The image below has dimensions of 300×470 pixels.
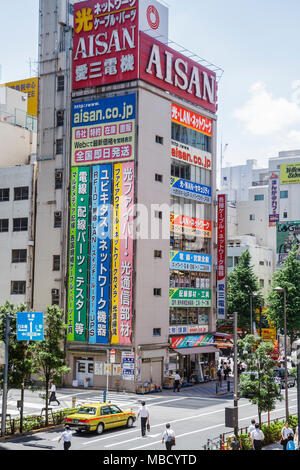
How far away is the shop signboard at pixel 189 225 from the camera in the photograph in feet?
180

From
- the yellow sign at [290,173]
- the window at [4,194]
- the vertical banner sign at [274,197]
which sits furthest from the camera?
the vertical banner sign at [274,197]

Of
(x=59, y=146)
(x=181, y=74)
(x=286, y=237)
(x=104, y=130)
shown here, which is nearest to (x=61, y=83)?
(x=59, y=146)

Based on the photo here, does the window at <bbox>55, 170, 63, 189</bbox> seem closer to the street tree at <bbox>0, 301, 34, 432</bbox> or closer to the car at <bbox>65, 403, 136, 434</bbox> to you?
the street tree at <bbox>0, 301, 34, 432</bbox>

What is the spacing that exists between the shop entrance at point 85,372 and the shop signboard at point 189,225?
1377 centimetres

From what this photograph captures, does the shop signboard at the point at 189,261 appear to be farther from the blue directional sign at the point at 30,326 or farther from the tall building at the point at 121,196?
the blue directional sign at the point at 30,326

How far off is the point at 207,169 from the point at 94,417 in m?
34.2

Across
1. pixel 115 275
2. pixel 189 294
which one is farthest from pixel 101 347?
pixel 189 294

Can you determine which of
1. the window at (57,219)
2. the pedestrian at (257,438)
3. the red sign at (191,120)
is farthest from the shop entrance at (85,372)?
the pedestrian at (257,438)

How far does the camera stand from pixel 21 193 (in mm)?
57281

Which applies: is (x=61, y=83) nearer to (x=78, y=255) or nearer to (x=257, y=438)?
(x=78, y=255)

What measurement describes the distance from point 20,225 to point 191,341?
63.6 feet

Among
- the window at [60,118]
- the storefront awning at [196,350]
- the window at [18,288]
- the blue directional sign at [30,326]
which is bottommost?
the storefront awning at [196,350]

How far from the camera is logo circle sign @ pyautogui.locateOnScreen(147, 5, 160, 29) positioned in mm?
53750
